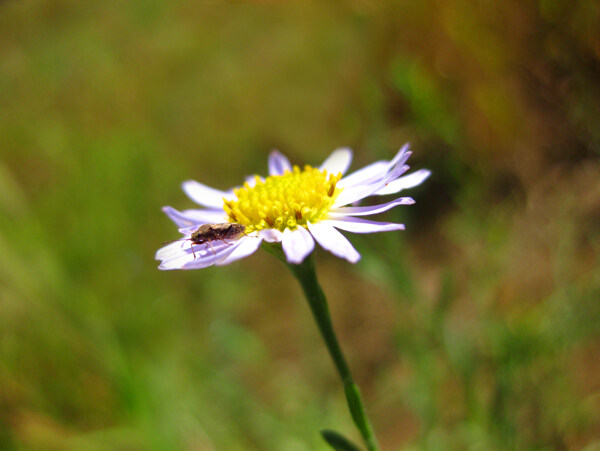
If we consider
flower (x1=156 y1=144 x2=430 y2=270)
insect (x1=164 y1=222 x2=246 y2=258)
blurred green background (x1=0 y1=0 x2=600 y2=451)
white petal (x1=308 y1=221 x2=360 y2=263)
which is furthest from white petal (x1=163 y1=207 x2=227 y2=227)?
blurred green background (x1=0 y1=0 x2=600 y2=451)

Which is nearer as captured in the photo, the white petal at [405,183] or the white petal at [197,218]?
the white petal at [405,183]

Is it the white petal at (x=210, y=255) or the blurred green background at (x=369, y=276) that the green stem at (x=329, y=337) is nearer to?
the white petal at (x=210, y=255)

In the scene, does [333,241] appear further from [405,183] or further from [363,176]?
[363,176]

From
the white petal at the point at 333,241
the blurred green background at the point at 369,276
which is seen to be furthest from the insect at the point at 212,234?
the blurred green background at the point at 369,276

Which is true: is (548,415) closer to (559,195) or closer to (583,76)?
(559,195)

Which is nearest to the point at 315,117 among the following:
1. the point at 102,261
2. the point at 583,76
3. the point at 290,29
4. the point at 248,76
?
the point at 248,76

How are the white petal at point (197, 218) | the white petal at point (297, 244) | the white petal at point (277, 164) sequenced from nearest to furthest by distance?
the white petal at point (297, 244) < the white petal at point (197, 218) < the white petal at point (277, 164)

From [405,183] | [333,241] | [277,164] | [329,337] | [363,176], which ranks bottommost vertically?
[329,337]

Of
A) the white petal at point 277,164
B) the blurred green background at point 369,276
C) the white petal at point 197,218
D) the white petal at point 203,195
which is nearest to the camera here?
the white petal at point 197,218

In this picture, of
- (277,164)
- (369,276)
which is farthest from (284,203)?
(369,276)
